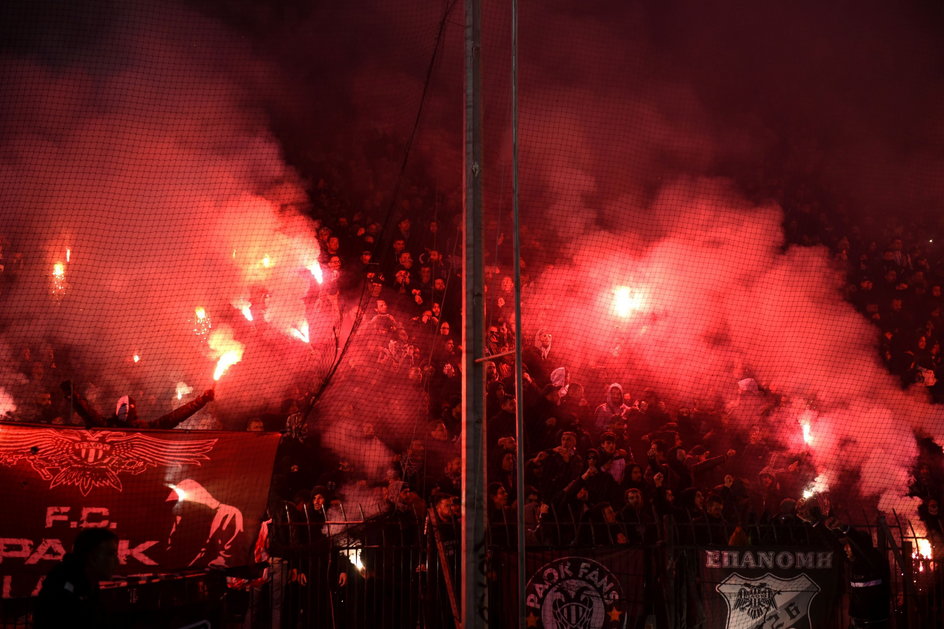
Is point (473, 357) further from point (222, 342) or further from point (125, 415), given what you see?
point (222, 342)

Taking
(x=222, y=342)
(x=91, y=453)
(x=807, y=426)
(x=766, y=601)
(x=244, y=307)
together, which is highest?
(x=244, y=307)

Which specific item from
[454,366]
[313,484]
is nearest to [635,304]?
[454,366]

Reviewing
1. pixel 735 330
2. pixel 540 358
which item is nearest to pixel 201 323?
pixel 540 358

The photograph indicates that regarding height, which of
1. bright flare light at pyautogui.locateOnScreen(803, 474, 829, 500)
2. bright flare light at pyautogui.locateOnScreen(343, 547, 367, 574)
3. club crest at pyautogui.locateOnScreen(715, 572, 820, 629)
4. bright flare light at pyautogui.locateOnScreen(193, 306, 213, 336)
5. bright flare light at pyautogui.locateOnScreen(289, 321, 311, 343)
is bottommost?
club crest at pyautogui.locateOnScreen(715, 572, 820, 629)

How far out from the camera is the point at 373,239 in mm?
10234

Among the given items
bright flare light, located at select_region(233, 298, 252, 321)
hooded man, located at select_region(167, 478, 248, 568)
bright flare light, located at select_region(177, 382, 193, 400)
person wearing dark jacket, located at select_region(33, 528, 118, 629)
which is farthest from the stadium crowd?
person wearing dark jacket, located at select_region(33, 528, 118, 629)

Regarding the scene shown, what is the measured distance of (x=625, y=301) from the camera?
12.0 metres

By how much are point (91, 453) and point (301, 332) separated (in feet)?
15.6

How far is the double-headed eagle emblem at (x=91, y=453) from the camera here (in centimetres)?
549

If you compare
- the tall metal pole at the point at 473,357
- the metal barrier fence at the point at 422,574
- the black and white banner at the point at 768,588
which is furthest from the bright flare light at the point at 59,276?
the black and white banner at the point at 768,588

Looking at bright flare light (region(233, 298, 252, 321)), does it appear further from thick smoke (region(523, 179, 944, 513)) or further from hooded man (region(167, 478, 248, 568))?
hooded man (region(167, 478, 248, 568))

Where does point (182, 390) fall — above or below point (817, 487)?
above

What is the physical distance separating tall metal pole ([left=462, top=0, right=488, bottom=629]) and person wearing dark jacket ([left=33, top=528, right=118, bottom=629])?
184 cm

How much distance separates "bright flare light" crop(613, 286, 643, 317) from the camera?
11.9m
